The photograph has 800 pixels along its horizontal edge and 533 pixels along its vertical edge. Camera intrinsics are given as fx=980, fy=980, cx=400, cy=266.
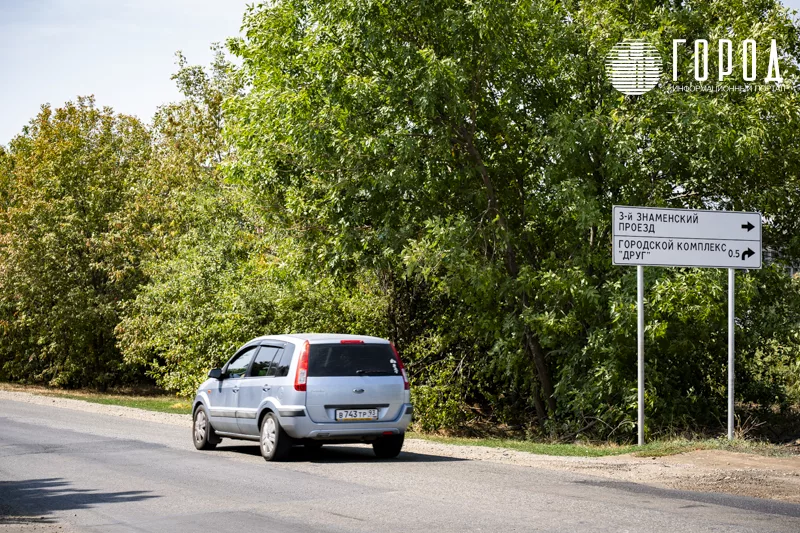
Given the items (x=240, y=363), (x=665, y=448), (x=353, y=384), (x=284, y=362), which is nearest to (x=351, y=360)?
(x=353, y=384)

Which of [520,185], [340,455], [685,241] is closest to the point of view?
[340,455]

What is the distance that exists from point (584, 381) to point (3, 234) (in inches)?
1184

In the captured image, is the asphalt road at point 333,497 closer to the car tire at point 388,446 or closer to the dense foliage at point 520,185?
the car tire at point 388,446

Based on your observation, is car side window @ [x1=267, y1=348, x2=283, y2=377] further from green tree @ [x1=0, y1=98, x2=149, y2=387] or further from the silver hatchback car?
green tree @ [x1=0, y1=98, x2=149, y2=387]

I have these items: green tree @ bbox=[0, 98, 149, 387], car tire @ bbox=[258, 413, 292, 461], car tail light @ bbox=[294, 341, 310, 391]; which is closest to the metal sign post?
car tail light @ bbox=[294, 341, 310, 391]

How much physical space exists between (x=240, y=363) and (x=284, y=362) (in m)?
1.44

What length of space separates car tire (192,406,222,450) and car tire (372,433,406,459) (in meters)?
2.79

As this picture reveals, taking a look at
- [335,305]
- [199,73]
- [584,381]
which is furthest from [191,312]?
[199,73]

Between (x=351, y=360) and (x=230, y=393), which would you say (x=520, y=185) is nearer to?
(x=351, y=360)

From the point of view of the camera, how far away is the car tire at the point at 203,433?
49.6 feet

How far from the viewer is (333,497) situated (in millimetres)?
9898

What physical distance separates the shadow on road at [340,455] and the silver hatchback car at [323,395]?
294mm

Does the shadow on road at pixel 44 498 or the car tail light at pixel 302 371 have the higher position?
the car tail light at pixel 302 371

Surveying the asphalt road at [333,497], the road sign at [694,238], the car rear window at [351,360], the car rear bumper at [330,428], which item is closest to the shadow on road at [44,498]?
Result: the asphalt road at [333,497]
